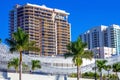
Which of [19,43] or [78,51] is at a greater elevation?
[19,43]

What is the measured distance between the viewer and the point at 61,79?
72.5 meters

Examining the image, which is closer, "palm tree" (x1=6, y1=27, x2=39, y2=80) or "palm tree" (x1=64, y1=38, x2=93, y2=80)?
"palm tree" (x1=6, y1=27, x2=39, y2=80)

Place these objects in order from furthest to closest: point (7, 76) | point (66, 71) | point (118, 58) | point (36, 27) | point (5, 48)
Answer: point (36, 27) < point (118, 58) < point (66, 71) < point (5, 48) < point (7, 76)

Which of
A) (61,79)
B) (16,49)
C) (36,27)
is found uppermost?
(36,27)

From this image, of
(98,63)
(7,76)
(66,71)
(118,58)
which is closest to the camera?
(7,76)

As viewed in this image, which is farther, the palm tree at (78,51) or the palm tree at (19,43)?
the palm tree at (78,51)

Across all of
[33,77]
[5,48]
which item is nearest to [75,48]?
[33,77]

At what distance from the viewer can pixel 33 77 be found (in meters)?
67.8

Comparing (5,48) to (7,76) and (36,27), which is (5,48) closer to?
(7,76)

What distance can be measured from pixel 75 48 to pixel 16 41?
1415 cm

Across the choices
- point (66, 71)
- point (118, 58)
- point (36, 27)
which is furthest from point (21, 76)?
point (36, 27)

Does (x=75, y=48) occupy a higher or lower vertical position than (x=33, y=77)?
higher

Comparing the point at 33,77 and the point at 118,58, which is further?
the point at 118,58

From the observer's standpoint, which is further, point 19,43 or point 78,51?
point 78,51
